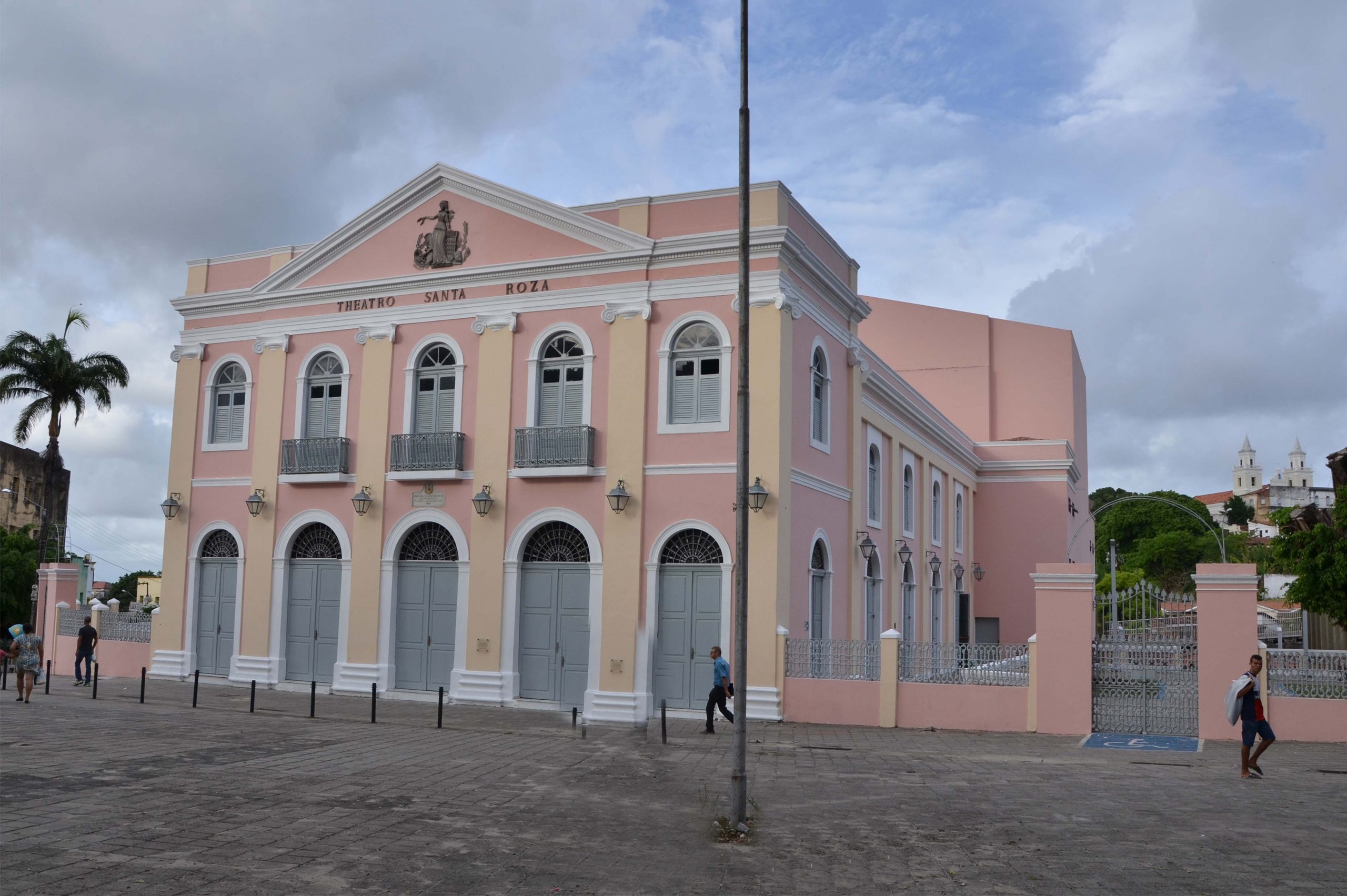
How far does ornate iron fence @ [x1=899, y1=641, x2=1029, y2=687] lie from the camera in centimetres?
1669

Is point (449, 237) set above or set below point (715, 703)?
above

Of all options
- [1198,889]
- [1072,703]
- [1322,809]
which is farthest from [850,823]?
[1072,703]

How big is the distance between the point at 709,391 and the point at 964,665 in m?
5.99

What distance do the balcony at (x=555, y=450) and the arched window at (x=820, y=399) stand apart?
4010 millimetres

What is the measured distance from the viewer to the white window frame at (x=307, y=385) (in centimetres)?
2180

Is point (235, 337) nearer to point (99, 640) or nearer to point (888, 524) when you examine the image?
point (99, 640)

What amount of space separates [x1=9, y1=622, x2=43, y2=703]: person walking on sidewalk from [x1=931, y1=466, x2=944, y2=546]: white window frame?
70.3 ft

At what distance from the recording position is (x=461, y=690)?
19781 mm

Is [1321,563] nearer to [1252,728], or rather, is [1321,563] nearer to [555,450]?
[1252,728]

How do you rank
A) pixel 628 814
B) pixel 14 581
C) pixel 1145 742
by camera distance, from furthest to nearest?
pixel 14 581, pixel 1145 742, pixel 628 814

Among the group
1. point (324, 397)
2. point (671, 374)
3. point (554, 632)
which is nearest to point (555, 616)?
Result: point (554, 632)

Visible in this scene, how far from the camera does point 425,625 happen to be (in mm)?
20578

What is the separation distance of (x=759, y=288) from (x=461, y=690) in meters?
8.69

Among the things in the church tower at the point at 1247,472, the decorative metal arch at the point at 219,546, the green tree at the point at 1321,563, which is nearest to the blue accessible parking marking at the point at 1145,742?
the green tree at the point at 1321,563
